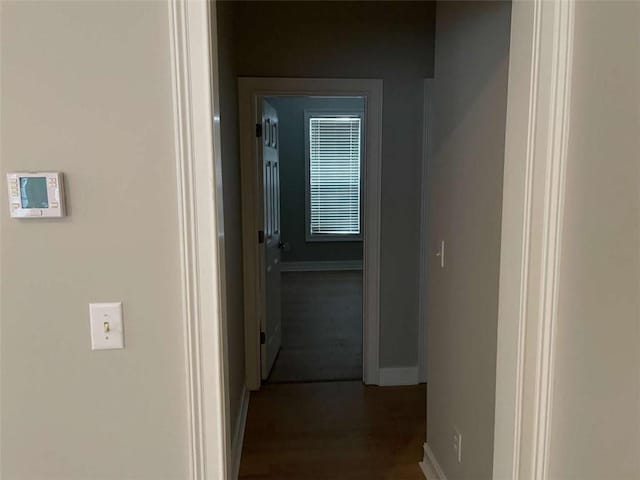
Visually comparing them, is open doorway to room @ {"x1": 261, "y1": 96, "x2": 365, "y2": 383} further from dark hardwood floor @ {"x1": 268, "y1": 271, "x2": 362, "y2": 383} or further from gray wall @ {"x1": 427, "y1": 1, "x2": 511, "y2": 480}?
gray wall @ {"x1": 427, "y1": 1, "x2": 511, "y2": 480}

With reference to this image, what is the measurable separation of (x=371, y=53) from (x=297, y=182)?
4091 millimetres

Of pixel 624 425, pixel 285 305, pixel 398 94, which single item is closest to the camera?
pixel 624 425

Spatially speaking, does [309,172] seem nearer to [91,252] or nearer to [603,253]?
[91,252]

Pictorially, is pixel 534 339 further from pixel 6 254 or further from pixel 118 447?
pixel 6 254

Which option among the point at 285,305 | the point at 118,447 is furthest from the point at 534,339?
the point at 285,305

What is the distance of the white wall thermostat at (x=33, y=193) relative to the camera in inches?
43.9

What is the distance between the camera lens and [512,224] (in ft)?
4.15

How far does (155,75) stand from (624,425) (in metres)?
1.27

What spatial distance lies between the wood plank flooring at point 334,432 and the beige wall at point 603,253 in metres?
1.61

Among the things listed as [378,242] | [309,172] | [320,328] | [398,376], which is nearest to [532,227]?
[378,242]

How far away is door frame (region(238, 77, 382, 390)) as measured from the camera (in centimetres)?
326

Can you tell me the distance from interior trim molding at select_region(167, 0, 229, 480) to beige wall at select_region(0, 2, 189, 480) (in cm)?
3

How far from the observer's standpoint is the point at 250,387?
3518 mm

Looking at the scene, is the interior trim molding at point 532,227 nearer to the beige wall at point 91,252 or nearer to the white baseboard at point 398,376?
the beige wall at point 91,252
